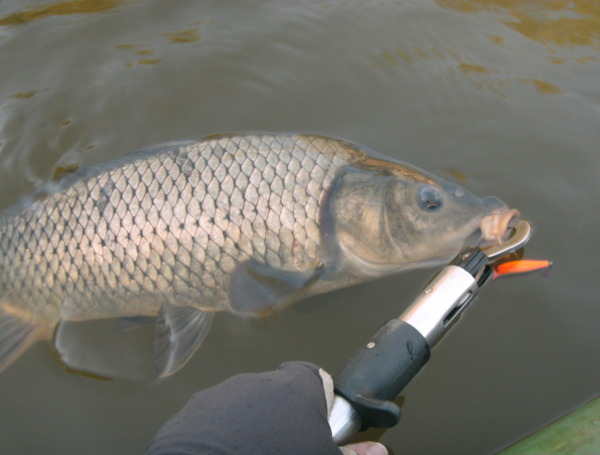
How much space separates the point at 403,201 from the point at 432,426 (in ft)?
3.06

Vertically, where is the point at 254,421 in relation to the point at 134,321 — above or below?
above

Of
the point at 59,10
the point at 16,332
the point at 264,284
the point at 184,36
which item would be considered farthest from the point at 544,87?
the point at 59,10

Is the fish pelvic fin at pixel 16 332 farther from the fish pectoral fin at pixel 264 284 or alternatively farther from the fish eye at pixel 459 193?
the fish eye at pixel 459 193

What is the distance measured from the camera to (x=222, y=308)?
83.2 inches

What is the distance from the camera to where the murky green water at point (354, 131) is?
75.0 inches

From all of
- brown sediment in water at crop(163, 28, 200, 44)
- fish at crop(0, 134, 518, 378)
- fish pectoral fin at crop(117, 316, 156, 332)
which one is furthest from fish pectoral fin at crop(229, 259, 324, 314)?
brown sediment in water at crop(163, 28, 200, 44)

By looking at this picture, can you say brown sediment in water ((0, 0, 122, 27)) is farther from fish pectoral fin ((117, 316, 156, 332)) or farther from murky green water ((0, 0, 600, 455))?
fish pectoral fin ((117, 316, 156, 332))

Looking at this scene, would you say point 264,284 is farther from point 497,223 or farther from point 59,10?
point 59,10

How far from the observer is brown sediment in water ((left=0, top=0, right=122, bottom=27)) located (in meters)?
3.77

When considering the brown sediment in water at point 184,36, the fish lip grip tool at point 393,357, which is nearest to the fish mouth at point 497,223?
the fish lip grip tool at point 393,357

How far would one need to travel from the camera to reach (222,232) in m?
1.97

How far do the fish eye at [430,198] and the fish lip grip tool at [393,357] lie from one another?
51 cm

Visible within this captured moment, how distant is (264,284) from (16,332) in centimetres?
127

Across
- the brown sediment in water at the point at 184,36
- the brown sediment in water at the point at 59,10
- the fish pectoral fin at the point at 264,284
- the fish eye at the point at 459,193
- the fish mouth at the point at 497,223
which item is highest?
the brown sediment in water at the point at 59,10
